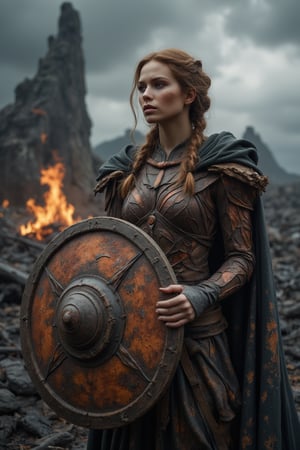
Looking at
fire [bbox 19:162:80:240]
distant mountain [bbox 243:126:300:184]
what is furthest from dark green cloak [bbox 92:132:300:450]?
distant mountain [bbox 243:126:300:184]

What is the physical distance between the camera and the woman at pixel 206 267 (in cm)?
233

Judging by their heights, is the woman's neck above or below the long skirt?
above

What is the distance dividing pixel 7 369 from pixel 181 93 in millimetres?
3795

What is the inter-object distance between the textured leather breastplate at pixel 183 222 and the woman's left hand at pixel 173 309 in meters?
0.32

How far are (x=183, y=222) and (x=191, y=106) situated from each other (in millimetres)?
642

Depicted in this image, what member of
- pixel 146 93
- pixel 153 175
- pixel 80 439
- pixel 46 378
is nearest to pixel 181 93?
pixel 146 93

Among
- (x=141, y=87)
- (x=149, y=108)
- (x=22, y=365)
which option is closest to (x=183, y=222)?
(x=149, y=108)

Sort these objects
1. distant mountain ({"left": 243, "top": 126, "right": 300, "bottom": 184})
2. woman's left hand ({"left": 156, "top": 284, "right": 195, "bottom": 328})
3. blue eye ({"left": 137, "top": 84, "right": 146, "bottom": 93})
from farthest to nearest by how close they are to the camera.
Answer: distant mountain ({"left": 243, "top": 126, "right": 300, "bottom": 184}), blue eye ({"left": 137, "top": 84, "right": 146, "bottom": 93}), woman's left hand ({"left": 156, "top": 284, "right": 195, "bottom": 328})

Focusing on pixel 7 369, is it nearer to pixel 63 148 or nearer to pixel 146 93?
pixel 146 93

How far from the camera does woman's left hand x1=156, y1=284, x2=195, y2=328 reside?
2.07 meters

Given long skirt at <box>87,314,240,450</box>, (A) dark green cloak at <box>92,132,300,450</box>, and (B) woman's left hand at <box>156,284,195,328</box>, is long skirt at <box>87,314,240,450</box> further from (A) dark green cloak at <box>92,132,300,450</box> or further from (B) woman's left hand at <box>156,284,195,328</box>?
(B) woman's left hand at <box>156,284,195,328</box>

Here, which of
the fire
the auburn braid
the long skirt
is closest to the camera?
the long skirt

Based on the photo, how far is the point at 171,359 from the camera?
80.1 inches

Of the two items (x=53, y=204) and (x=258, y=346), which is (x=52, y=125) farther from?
(x=258, y=346)
